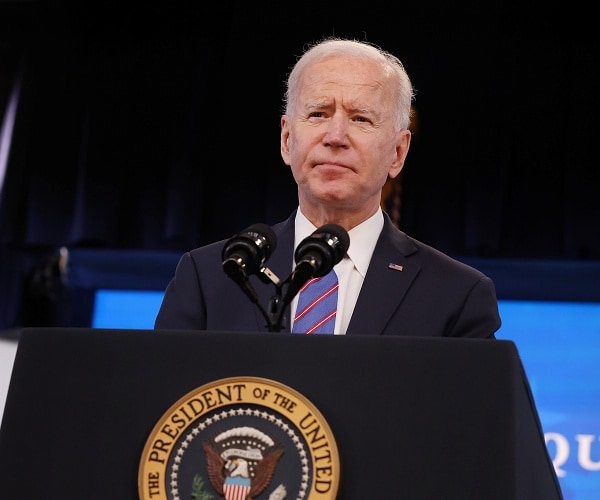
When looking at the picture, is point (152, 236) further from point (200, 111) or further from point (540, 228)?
point (540, 228)

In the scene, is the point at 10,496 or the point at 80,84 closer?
the point at 10,496

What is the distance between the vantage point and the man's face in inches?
77.4

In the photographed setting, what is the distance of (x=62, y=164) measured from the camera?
4.39 m

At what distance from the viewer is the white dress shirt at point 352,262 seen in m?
1.88

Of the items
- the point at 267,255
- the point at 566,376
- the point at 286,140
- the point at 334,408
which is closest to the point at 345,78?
the point at 286,140

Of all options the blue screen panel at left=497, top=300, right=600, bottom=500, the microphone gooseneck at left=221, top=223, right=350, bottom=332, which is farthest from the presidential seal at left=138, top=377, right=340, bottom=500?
the blue screen panel at left=497, top=300, right=600, bottom=500

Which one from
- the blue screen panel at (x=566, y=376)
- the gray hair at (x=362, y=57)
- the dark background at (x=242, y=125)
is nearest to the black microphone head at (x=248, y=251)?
the gray hair at (x=362, y=57)

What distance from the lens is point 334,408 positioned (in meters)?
1.25

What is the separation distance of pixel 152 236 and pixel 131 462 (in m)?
3.10

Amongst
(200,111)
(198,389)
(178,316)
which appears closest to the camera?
(198,389)

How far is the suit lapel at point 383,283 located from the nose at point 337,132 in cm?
20

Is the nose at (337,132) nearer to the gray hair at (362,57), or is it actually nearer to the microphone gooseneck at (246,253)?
the gray hair at (362,57)

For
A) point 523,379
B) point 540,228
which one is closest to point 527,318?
point 540,228

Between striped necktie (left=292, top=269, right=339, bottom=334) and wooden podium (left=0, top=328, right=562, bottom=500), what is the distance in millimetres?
539
